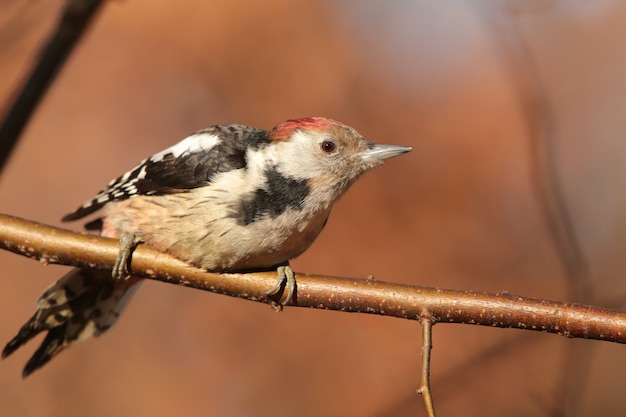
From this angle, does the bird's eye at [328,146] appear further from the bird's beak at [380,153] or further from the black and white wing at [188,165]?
the black and white wing at [188,165]

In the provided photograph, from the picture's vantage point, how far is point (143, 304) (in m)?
6.64

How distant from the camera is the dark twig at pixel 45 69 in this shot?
125 inches

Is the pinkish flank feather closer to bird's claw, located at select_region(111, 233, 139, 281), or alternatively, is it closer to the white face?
the white face

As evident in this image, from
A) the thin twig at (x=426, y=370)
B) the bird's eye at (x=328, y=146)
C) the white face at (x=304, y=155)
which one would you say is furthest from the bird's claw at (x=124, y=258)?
the thin twig at (x=426, y=370)

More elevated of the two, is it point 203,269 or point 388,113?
point 203,269

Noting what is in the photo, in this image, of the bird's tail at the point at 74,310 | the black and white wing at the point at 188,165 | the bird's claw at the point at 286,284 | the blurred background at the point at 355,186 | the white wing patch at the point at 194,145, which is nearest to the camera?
the bird's claw at the point at 286,284

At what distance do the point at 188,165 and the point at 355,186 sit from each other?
10.4 feet

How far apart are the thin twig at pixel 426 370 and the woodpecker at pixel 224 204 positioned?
0.74m

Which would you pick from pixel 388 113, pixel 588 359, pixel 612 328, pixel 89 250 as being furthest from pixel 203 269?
pixel 388 113

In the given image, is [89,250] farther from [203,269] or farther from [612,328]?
[612,328]

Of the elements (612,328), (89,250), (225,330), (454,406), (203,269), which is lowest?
(454,406)

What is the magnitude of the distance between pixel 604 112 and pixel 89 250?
5.50m

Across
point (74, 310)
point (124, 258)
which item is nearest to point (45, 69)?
point (124, 258)

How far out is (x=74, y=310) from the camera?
449 cm
